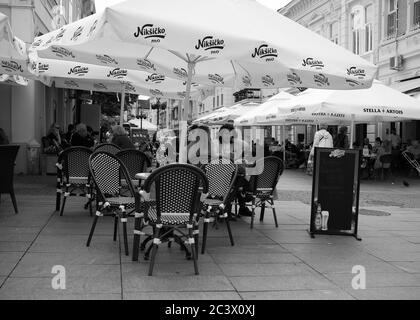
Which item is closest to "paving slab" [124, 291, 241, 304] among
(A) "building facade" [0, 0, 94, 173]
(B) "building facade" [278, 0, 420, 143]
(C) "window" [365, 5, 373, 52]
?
(A) "building facade" [0, 0, 94, 173]

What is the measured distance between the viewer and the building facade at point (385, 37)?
20.5 m

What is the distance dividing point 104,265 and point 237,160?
358 centimetres

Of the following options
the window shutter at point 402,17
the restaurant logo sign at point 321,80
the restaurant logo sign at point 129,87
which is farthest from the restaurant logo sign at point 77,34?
the window shutter at point 402,17

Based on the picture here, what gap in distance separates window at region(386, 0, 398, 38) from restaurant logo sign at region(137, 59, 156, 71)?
1655cm

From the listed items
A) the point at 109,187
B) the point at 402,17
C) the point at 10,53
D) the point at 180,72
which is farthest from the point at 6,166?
the point at 402,17

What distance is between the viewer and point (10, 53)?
8.24 m

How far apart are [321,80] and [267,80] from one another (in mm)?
1600

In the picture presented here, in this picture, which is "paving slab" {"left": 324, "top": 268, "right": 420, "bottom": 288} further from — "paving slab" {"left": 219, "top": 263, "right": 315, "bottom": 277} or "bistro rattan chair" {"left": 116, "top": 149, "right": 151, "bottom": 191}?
"bistro rattan chair" {"left": 116, "top": 149, "right": 151, "bottom": 191}

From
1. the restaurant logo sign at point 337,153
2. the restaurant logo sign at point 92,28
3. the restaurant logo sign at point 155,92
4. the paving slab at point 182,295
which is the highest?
the restaurant logo sign at point 155,92

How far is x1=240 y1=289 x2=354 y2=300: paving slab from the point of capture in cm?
439

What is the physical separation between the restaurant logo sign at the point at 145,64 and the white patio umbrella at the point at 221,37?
800 millimetres

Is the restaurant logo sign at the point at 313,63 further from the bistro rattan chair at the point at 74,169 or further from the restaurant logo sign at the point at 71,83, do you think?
the restaurant logo sign at the point at 71,83

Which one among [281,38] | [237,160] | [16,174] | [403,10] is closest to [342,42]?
[403,10]

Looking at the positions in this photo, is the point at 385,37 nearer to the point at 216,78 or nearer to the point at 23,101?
the point at 23,101
